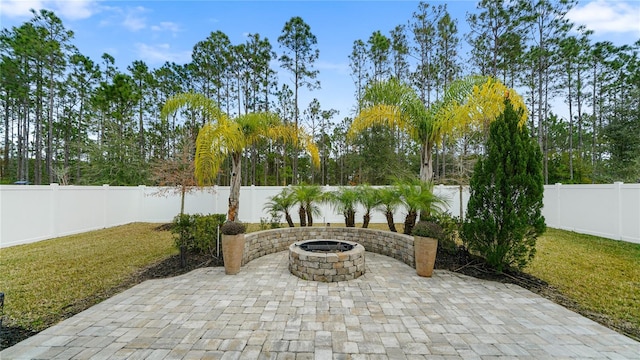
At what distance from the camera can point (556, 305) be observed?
133 inches

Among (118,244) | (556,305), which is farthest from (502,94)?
(118,244)

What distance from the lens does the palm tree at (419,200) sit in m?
5.30

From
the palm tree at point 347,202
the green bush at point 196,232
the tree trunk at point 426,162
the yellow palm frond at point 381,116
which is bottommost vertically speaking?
the green bush at point 196,232

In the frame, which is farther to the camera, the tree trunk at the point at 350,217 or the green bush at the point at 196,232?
the tree trunk at the point at 350,217

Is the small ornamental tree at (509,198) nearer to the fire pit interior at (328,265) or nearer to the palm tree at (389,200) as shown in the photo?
the palm tree at (389,200)

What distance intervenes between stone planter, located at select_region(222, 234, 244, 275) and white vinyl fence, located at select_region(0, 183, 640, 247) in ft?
12.1

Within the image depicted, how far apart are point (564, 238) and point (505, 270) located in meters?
4.80

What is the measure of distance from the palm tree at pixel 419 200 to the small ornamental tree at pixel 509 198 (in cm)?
87

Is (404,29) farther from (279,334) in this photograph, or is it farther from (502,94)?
(279,334)

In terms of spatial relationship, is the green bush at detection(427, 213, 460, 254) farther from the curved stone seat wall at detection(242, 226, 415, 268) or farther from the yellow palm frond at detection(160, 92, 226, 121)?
the yellow palm frond at detection(160, 92, 226, 121)

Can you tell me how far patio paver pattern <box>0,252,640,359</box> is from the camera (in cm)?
234

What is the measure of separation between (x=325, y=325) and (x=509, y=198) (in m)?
3.89

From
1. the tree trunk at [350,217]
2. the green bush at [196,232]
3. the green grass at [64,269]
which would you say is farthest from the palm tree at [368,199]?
the green grass at [64,269]

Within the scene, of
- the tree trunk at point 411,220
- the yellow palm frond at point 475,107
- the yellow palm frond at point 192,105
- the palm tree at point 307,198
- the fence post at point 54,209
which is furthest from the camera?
the fence post at point 54,209
